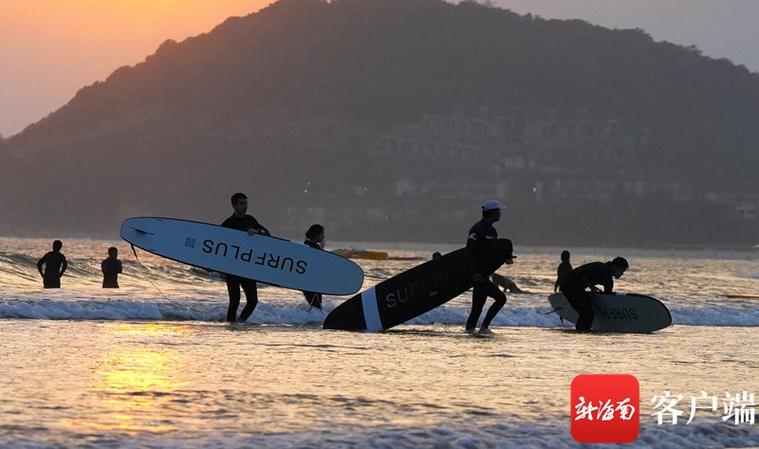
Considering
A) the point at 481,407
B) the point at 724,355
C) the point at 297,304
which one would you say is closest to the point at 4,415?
the point at 481,407

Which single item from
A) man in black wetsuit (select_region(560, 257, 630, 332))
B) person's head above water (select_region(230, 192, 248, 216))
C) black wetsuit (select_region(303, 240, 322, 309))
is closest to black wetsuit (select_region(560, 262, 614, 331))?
man in black wetsuit (select_region(560, 257, 630, 332))

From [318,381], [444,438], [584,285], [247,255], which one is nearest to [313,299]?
[247,255]

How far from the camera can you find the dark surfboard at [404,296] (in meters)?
Result: 16.2

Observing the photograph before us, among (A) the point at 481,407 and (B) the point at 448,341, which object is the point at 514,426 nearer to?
(A) the point at 481,407

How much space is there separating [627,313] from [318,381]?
27.9 feet

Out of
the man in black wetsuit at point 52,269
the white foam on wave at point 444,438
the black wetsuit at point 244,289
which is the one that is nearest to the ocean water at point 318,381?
the white foam on wave at point 444,438

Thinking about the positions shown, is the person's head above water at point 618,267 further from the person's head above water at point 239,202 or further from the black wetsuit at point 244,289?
the person's head above water at point 239,202

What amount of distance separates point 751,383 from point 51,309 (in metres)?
10.7

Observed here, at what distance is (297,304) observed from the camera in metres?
20.2

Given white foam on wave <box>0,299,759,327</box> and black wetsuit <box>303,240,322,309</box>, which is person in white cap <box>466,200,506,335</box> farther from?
white foam on wave <box>0,299,759,327</box>

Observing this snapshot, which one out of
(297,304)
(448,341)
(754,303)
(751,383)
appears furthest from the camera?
(754,303)

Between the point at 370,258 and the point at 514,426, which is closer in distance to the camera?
the point at 514,426

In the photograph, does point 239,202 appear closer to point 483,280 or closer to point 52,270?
point 483,280

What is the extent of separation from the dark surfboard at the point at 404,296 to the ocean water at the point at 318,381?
0.32 metres
